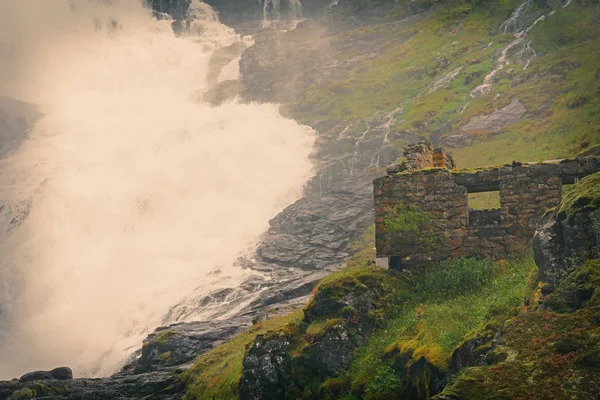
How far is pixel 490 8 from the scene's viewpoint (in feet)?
334

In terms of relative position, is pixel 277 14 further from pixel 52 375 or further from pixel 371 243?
pixel 52 375

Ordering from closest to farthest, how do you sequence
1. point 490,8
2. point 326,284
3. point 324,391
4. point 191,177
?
1. point 324,391
2. point 326,284
3. point 191,177
4. point 490,8

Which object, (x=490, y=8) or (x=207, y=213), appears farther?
(x=490, y=8)

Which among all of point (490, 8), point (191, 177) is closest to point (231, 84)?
point (191, 177)

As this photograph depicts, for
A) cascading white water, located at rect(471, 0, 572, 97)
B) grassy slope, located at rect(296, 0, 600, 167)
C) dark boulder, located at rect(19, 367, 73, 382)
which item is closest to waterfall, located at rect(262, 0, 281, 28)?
grassy slope, located at rect(296, 0, 600, 167)

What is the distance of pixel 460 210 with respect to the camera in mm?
18594

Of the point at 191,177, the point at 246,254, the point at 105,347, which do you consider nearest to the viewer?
the point at 105,347

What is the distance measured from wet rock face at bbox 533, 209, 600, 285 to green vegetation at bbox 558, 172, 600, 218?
13 centimetres

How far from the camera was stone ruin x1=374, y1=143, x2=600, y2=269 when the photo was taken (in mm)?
17797

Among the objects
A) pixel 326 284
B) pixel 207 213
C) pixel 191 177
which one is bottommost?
pixel 326 284

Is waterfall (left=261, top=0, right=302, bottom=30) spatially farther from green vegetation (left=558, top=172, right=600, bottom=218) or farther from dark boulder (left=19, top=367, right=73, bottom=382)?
green vegetation (left=558, top=172, right=600, bottom=218)

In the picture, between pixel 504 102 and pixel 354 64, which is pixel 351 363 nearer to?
pixel 504 102

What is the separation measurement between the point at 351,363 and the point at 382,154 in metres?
57.1

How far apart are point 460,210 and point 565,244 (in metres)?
6.46
